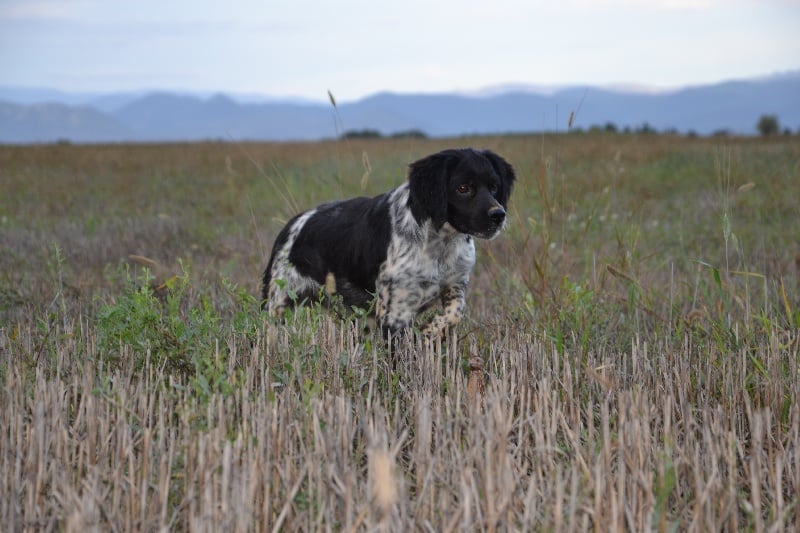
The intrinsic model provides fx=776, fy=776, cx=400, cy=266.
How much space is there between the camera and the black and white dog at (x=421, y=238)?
4.48m

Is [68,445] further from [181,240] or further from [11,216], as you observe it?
[11,216]

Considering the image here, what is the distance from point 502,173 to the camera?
15.6 feet

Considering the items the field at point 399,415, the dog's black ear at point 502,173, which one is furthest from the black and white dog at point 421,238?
the field at point 399,415

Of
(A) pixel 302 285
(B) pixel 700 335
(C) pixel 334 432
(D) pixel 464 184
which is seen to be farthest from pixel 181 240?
(C) pixel 334 432

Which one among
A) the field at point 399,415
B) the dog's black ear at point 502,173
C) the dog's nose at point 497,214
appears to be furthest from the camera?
the dog's black ear at point 502,173

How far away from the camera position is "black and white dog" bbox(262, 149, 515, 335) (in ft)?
14.7

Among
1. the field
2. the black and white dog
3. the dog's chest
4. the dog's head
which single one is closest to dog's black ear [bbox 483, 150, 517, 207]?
the black and white dog

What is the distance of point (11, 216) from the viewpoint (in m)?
11.6

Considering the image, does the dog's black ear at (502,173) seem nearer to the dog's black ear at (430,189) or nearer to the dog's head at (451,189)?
the dog's head at (451,189)

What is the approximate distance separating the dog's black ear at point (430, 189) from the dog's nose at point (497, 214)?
296 millimetres

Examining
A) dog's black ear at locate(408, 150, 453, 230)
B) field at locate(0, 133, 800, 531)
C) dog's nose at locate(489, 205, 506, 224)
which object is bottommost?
field at locate(0, 133, 800, 531)

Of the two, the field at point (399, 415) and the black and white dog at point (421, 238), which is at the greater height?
the black and white dog at point (421, 238)

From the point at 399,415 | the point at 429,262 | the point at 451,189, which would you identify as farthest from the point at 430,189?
the point at 399,415

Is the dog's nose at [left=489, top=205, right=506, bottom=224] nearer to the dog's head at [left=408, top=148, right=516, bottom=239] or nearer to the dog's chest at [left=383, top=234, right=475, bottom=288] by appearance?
the dog's head at [left=408, top=148, right=516, bottom=239]
